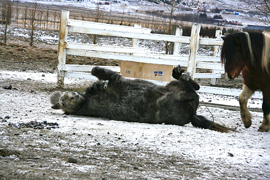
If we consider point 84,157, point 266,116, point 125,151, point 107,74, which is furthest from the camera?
point 266,116

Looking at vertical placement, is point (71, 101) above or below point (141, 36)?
below

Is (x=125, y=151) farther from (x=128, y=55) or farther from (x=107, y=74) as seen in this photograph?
(x=128, y=55)

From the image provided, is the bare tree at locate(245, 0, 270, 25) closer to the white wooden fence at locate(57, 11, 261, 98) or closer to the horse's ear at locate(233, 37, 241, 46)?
the white wooden fence at locate(57, 11, 261, 98)

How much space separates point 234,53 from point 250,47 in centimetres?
26

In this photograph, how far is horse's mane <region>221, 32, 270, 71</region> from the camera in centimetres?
463

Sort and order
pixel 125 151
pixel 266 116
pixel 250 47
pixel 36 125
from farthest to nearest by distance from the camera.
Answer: pixel 266 116 → pixel 250 47 → pixel 36 125 → pixel 125 151

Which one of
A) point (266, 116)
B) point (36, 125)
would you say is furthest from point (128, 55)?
point (36, 125)

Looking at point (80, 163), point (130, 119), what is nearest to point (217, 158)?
point (80, 163)

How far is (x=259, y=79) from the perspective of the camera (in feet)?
16.0

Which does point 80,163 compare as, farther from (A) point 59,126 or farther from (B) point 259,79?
(B) point 259,79

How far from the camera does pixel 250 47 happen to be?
15.1 feet

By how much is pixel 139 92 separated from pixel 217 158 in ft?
6.11

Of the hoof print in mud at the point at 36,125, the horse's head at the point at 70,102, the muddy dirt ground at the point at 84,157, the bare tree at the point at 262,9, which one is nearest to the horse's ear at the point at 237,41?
the muddy dirt ground at the point at 84,157

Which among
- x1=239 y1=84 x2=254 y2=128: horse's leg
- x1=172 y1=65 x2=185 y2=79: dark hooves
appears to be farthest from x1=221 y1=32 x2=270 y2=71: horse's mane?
x1=172 y1=65 x2=185 y2=79: dark hooves
